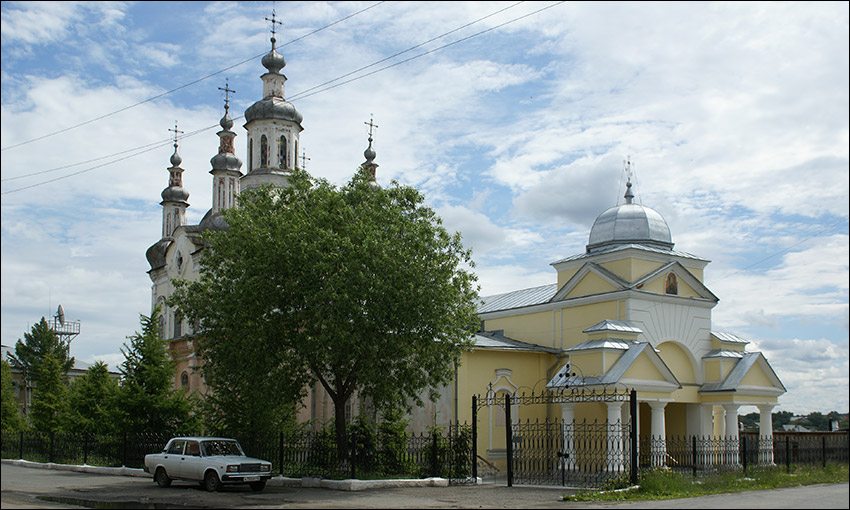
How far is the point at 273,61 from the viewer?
4422 cm

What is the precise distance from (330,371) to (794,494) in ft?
38.8

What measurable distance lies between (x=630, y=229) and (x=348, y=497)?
17526 mm

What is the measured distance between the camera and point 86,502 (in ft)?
57.0

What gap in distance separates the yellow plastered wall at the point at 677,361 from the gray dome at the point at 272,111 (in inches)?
920

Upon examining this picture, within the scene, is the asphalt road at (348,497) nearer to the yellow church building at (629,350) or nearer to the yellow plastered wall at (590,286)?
the yellow church building at (629,350)

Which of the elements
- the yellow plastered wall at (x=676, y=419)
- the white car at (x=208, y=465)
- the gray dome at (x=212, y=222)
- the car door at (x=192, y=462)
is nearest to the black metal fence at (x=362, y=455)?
the white car at (x=208, y=465)

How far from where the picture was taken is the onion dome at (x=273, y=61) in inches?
1740

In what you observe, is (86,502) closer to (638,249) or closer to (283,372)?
(283,372)

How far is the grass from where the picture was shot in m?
17.4

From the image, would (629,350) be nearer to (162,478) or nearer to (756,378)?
(756,378)

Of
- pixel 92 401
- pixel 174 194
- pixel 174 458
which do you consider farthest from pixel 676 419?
pixel 174 194

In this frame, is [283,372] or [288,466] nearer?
[283,372]

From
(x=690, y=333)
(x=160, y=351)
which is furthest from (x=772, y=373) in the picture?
(x=160, y=351)

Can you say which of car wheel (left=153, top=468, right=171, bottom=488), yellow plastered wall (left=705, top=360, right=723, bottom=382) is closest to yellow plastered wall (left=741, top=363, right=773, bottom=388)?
yellow plastered wall (left=705, top=360, right=723, bottom=382)
